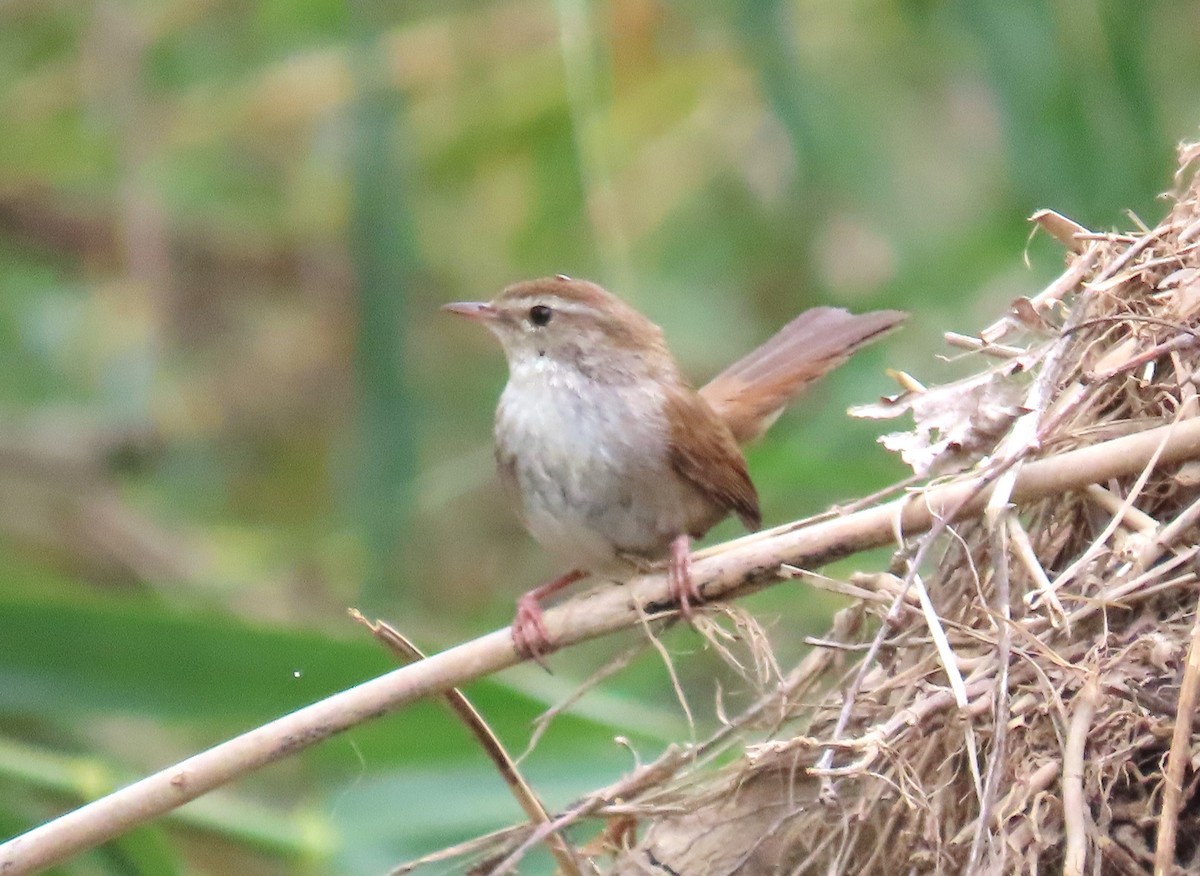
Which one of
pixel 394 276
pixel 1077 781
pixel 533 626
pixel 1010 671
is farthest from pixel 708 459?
pixel 1077 781

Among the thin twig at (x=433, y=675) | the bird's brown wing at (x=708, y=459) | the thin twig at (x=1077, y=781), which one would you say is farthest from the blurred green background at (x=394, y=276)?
the thin twig at (x=1077, y=781)

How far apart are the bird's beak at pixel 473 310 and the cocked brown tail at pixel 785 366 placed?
519mm

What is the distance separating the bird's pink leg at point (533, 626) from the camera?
2.11 metres

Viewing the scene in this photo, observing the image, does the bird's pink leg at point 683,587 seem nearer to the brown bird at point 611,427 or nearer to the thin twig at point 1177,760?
the brown bird at point 611,427

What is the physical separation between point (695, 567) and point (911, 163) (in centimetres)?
Answer: 387

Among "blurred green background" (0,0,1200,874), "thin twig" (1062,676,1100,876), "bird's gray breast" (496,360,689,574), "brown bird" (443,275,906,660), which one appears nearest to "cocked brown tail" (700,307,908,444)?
"brown bird" (443,275,906,660)

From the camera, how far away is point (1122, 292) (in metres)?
2.20

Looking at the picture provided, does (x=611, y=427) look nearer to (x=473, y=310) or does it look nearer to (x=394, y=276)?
(x=473, y=310)

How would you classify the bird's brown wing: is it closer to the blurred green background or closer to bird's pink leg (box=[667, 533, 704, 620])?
the blurred green background

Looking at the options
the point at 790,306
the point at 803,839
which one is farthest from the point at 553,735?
the point at 790,306

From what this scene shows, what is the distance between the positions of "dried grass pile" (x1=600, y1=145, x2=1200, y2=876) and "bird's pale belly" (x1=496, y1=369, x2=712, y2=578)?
76 centimetres

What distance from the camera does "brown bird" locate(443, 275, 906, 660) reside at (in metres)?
2.99

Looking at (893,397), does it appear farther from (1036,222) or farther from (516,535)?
(516,535)

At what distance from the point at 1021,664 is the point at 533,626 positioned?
766 mm
